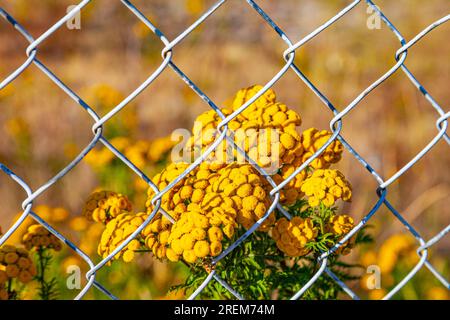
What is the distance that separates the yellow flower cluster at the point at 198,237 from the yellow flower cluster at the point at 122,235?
0.40ft

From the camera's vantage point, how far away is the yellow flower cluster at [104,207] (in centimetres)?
147

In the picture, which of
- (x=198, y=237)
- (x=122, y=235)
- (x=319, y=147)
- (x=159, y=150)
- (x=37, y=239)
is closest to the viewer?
(x=198, y=237)

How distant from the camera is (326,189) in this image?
1.37 meters

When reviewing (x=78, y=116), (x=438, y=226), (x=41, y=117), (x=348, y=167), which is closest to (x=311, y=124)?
(x=348, y=167)

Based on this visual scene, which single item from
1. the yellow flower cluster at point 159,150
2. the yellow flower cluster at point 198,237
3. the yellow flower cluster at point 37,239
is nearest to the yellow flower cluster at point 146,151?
the yellow flower cluster at point 159,150

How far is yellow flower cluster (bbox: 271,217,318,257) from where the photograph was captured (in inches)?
54.3

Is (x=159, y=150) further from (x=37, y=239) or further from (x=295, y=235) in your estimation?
(x=295, y=235)

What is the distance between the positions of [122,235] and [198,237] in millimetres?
196

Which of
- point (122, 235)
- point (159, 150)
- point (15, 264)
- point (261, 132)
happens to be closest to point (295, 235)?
point (261, 132)

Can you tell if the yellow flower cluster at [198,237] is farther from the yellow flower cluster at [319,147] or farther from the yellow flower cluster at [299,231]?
the yellow flower cluster at [319,147]

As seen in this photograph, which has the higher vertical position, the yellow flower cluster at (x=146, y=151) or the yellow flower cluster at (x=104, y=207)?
the yellow flower cluster at (x=146, y=151)

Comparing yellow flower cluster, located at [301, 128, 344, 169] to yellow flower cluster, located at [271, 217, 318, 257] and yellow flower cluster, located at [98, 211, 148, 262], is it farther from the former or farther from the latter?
yellow flower cluster, located at [98, 211, 148, 262]

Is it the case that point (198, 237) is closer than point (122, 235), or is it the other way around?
point (198, 237)
